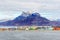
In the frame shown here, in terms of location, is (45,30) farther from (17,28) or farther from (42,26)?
(17,28)

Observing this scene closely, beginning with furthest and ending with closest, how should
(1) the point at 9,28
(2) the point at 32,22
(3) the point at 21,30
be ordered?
1. (2) the point at 32,22
2. (3) the point at 21,30
3. (1) the point at 9,28

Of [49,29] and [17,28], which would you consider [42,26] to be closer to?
[49,29]

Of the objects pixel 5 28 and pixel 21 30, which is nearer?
pixel 5 28

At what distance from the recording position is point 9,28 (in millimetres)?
66188

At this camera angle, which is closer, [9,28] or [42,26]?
[9,28]

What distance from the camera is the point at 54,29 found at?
224 ft

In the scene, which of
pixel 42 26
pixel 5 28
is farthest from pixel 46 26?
pixel 5 28

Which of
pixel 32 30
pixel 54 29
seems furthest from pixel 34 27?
pixel 54 29

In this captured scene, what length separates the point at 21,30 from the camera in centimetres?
7106

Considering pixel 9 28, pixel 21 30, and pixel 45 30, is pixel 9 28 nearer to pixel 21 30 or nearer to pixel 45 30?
pixel 21 30

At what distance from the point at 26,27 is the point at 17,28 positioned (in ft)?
8.96

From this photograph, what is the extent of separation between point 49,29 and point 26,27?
554 cm

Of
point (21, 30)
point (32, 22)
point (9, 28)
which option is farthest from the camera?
point (32, 22)

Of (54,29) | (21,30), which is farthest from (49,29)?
(21,30)
